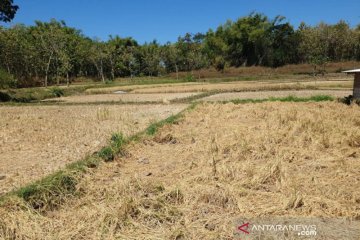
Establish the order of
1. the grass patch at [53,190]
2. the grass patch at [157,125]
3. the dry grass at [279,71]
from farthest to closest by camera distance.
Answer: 1. the dry grass at [279,71]
2. the grass patch at [157,125]
3. the grass patch at [53,190]

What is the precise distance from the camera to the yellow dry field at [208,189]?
10.6 ft

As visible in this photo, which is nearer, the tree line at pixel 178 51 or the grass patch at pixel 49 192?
the grass patch at pixel 49 192

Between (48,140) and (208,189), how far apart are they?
17.2 feet

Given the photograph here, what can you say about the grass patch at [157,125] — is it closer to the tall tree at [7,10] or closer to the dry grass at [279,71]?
the tall tree at [7,10]

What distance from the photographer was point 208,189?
3.96 meters

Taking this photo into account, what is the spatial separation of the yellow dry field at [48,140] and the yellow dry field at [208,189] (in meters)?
1.12

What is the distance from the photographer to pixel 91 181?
4.57 metres

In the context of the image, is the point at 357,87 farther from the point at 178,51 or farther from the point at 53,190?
the point at 178,51

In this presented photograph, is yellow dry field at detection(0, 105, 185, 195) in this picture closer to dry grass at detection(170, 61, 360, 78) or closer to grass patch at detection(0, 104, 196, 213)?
grass patch at detection(0, 104, 196, 213)

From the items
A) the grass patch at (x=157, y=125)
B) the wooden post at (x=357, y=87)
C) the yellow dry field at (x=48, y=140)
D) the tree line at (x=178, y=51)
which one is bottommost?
the yellow dry field at (x=48, y=140)

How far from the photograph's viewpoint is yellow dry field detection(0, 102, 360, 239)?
3240 millimetres

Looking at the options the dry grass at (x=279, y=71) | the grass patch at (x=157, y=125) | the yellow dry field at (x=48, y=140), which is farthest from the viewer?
the dry grass at (x=279, y=71)

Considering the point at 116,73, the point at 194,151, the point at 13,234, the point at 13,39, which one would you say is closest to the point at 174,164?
the point at 194,151

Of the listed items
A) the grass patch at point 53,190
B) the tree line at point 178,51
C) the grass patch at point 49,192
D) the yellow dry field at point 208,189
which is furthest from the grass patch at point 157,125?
the tree line at point 178,51
